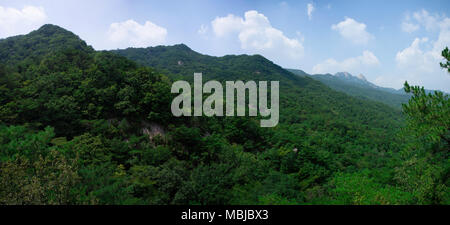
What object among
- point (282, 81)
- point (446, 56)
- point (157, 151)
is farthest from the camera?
point (282, 81)

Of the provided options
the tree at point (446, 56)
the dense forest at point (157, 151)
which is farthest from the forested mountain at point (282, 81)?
the tree at point (446, 56)

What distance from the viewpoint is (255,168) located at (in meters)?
20.1

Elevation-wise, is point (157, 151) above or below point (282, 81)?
below

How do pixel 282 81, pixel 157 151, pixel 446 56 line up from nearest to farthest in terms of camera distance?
pixel 446 56 → pixel 157 151 → pixel 282 81

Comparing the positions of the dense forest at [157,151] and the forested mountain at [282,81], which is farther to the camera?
the forested mountain at [282,81]

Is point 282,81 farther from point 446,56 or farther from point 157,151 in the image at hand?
point 446,56

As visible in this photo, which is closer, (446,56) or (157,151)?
(446,56)

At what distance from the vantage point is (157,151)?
709 inches

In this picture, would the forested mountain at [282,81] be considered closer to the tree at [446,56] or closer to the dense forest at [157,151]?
the dense forest at [157,151]

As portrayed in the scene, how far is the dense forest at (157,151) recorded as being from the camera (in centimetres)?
834

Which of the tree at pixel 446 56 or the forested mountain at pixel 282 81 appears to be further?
the forested mountain at pixel 282 81

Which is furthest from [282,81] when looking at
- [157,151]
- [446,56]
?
[446,56]

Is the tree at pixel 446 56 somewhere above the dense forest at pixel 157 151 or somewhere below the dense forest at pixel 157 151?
above
